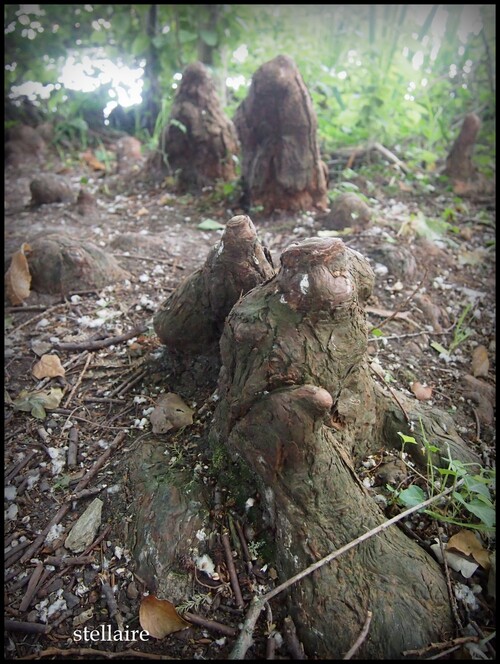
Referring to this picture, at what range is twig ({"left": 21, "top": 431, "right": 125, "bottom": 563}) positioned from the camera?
1.77 metres

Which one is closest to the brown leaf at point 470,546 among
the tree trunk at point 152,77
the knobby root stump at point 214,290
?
the knobby root stump at point 214,290

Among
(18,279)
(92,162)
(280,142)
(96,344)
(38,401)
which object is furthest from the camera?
(92,162)

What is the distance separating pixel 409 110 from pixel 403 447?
475cm

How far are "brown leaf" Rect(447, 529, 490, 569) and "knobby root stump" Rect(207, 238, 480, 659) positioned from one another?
0.13 m

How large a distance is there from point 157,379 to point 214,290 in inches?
26.7

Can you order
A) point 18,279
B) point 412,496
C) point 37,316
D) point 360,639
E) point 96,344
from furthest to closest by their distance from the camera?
point 18,279 → point 37,316 → point 96,344 → point 412,496 → point 360,639

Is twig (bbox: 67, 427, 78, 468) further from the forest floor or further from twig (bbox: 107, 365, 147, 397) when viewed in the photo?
twig (bbox: 107, 365, 147, 397)

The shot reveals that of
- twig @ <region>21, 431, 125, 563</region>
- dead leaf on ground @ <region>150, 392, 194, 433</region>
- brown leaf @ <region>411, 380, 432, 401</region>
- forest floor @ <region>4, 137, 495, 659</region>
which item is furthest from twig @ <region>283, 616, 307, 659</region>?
brown leaf @ <region>411, 380, 432, 401</region>

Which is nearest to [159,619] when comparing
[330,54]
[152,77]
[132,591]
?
[132,591]

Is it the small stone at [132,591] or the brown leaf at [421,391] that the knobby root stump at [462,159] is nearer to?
the brown leaf at [421,391]

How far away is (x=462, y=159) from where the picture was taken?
505cm

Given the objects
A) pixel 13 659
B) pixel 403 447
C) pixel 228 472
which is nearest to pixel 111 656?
pixel 13 659

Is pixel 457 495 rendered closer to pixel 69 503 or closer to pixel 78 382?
pixel 69 503

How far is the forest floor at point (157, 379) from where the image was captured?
1.56 m
